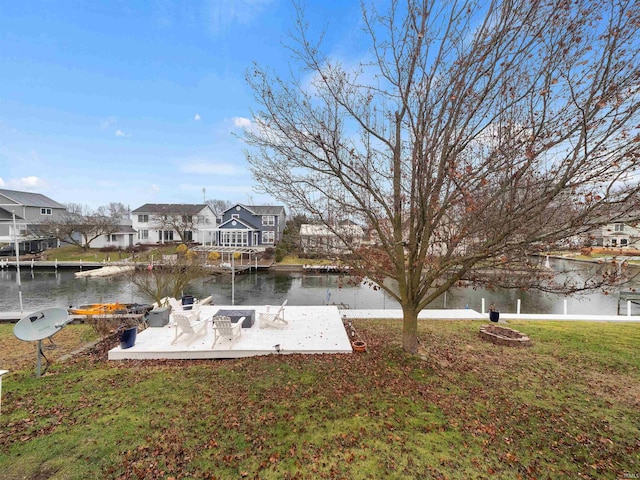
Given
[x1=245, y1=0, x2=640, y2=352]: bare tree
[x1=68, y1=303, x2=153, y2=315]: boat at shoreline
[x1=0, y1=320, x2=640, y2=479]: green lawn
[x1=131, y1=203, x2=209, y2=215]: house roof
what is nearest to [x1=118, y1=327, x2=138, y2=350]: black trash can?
[x1=0, y1=320, x2=640, y2=479]: green lawn

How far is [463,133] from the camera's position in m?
4.91

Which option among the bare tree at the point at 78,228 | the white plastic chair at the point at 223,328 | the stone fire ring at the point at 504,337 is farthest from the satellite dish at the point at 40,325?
the bare tree at the point at 78,228

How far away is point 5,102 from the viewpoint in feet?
Answer: 52.2

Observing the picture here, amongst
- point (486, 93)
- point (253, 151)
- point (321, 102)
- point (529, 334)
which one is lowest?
point (529, 334)

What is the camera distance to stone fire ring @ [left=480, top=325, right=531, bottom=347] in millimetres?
7586

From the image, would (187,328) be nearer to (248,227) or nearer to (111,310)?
(111,310)

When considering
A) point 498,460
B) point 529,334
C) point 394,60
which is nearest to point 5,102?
point 394,60

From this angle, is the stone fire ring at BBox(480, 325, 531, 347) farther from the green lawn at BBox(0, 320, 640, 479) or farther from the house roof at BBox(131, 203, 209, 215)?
the house roof at BBox(131, 203, 209, 215)

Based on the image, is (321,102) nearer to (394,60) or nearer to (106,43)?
(394,60)

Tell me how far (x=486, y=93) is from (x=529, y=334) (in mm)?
7385

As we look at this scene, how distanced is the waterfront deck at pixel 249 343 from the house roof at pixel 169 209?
123 feet

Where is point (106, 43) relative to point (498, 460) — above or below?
above

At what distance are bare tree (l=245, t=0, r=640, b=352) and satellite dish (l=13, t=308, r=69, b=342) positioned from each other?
194 inches

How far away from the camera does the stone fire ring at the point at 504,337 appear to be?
7586 millimetres
